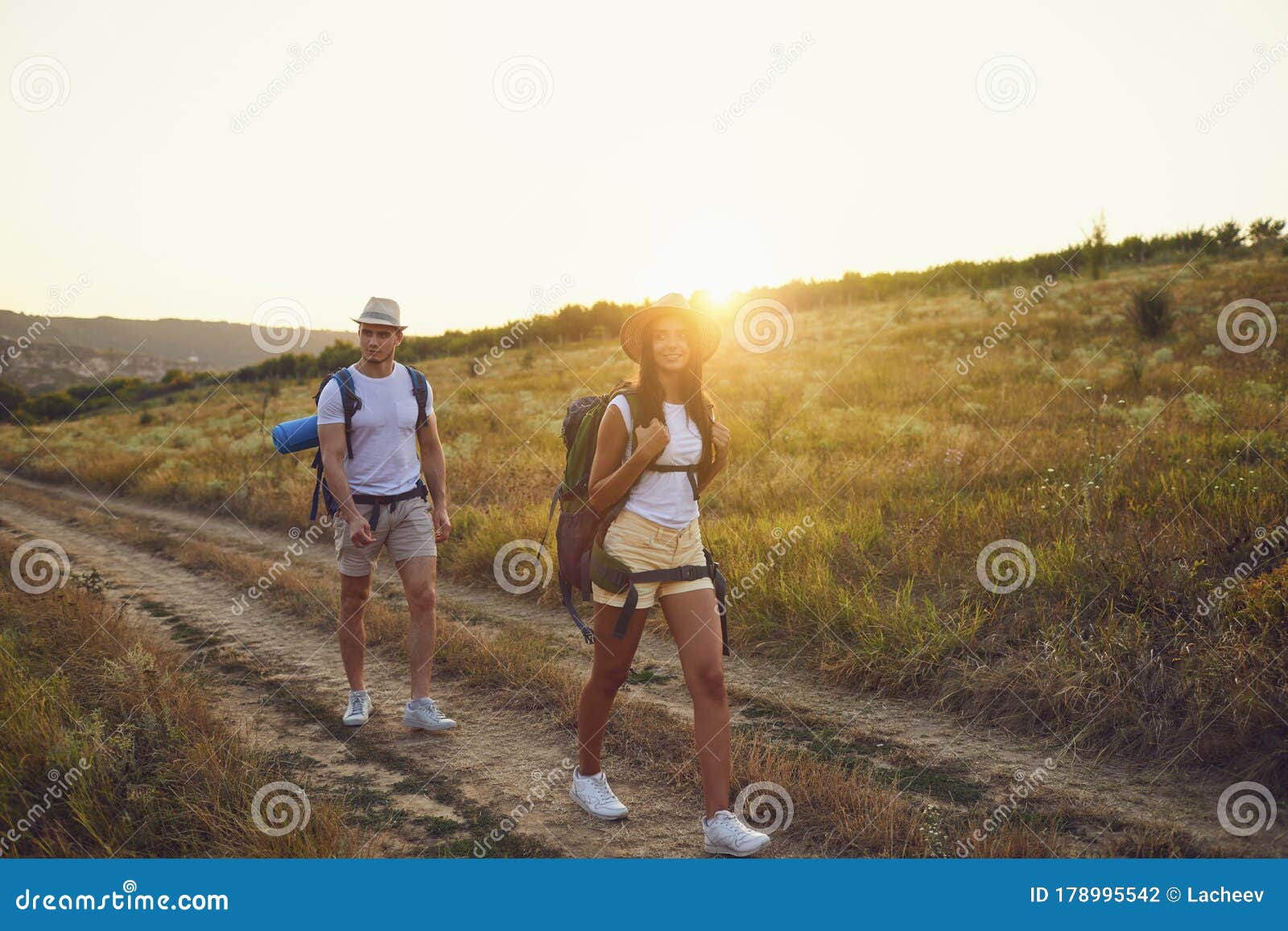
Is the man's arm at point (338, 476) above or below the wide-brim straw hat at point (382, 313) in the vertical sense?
below

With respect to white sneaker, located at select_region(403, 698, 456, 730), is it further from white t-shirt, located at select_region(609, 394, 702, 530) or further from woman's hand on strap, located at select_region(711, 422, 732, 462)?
woman's hand on strap, located at select_region(711, 422, 732, 462)

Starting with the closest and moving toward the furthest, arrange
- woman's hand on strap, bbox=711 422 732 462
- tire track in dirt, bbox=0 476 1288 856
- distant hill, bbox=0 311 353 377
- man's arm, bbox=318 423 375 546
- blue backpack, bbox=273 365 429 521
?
woman's hand on strap, bbox=711 422 732 462 → tire track in dirt, bbox=0 476 1288 856 → man's arm, bbox=318 423 375 546 → blue backpack, bbox=273 365 429 521 → distant hill, bbox=0 311 353 377

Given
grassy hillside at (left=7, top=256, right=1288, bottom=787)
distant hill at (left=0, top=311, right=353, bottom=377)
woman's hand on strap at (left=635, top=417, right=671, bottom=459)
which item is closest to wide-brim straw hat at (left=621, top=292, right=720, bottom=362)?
woman's hand on strap at (left=635, top=417, right=671, bottom=459)

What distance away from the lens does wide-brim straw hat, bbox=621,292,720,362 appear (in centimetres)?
323

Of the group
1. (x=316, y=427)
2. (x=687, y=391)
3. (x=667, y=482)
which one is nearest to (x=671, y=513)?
(x=667, y=482)

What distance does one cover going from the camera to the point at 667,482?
10.5ft

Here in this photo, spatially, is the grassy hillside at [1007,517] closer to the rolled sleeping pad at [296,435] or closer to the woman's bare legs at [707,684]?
the woman's bare legs at [707,684]

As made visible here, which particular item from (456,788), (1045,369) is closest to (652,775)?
(456,788)

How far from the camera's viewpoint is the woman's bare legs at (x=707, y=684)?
10.2 ft

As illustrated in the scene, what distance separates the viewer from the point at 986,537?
21.1ft

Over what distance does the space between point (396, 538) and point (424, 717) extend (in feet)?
3.47

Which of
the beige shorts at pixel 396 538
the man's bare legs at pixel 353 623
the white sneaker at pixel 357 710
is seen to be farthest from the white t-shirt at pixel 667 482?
the white sneaker at pixel 357 710

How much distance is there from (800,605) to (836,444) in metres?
5.83

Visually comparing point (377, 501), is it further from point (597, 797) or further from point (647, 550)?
point (597, 797)
